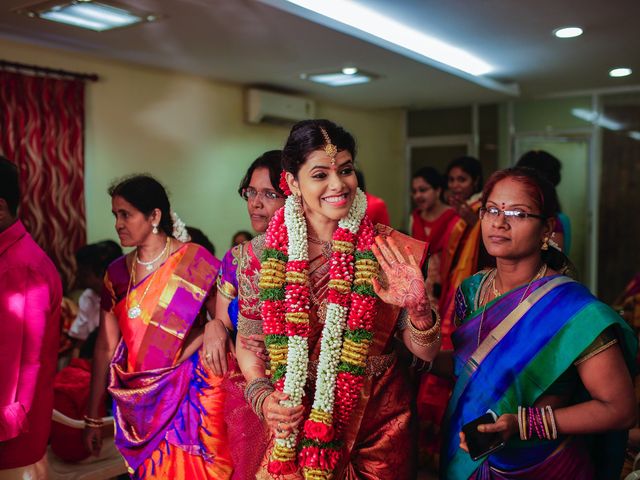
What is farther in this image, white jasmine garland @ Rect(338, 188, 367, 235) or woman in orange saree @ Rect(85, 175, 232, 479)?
woman in orange saree @ Rect(85, 175, 232, 479)

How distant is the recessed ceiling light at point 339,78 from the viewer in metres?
6.01

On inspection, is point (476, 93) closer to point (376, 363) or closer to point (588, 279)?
point (588, 279)

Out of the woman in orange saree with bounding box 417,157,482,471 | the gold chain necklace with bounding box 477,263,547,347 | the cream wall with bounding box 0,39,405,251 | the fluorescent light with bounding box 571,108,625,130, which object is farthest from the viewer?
the fluorescent light with bounding box 571,108,625,130

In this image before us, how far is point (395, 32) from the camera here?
502cm

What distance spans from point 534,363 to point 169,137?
480cm

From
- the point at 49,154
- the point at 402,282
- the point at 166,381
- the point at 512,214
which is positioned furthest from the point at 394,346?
the point at 49,154

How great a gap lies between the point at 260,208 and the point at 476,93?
5533 millimetres

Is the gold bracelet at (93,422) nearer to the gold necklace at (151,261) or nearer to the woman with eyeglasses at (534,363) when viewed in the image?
the gold necklace at (151,261)

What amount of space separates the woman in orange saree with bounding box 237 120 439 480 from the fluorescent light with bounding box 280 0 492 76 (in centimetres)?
257

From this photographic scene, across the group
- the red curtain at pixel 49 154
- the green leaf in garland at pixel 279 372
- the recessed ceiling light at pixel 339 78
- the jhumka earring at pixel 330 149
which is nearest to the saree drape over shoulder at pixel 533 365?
the green leaf in garland at pixel 279 372

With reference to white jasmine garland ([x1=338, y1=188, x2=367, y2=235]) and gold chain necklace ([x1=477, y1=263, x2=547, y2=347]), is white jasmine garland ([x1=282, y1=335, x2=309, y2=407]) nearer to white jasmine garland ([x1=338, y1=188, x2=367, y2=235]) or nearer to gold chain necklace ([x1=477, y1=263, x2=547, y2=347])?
white jasmine garland ([x1=338, y1=188, x2=367, y2=235])

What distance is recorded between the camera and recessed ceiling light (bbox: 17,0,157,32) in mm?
3816

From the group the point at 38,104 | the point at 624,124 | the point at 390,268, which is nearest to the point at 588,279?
the point at 624,124

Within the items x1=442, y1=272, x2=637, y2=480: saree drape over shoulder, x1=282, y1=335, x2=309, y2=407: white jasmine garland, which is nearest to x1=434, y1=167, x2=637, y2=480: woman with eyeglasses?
x1=442, y1=272, x2=637, y2=480: saree drape over shoulder
